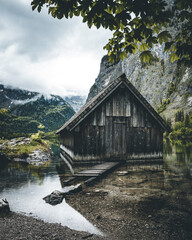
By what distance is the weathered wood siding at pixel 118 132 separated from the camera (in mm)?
12086

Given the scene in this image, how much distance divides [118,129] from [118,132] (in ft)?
0.72

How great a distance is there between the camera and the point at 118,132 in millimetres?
12766

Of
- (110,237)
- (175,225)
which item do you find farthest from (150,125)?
(110,237)

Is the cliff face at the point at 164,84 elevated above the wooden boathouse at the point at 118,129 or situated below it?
above

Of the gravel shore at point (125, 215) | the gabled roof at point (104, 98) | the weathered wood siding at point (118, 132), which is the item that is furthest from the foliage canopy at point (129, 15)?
the weathered wood siding at point (118, 132)

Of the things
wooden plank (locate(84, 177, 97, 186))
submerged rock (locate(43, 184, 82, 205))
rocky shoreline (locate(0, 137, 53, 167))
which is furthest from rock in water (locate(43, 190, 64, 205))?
rocky shoreline (locate(0, 137, 53, 167))

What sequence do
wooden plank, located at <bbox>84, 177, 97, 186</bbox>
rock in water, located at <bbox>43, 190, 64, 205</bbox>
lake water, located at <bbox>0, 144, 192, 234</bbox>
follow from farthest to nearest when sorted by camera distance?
wooden plank, located at <bbox>84, 177, 97, 186</bbox> < rock in water, located at <bbox>43, 190, 64, 205</bbox> < lake water, located at <bbox>0, 144, 192, 234</bbox>

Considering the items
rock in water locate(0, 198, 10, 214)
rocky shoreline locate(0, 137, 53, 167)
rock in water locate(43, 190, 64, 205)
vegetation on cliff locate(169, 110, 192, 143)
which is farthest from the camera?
vegetation on cliff locate(169, 110, 192, 143)

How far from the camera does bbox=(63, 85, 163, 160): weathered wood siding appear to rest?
12.1m

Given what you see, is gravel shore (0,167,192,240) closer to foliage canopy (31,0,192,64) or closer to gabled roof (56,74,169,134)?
foliage canopy (31,0,192,64)

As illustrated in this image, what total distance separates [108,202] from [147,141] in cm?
824

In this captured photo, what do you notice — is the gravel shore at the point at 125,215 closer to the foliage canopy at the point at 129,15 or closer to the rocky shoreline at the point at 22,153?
the foliage canopy at the point at 129,15

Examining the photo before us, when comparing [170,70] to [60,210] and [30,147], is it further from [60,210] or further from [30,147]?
[60,210]

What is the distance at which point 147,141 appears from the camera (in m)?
13.4
